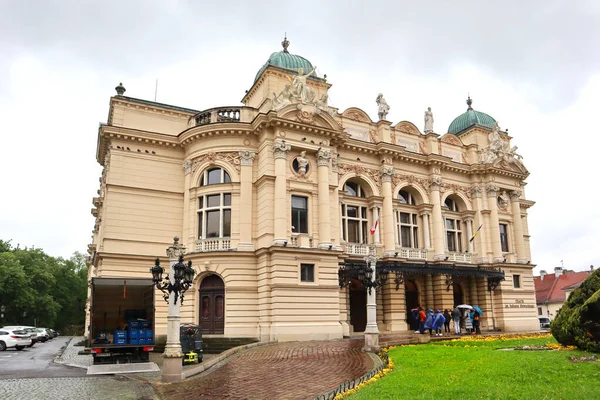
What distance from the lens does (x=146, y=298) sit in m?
24.4

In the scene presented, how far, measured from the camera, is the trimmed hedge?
48.8 feet

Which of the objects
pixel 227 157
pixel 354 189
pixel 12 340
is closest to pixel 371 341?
pixel 227 157

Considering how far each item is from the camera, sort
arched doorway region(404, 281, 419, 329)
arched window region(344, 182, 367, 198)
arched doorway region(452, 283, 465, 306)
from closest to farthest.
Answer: arched window region(344, 182, 367, 198) → arched doorway region(404, 281, 419, 329) → arched doorway region(452, 283, 465, 306)

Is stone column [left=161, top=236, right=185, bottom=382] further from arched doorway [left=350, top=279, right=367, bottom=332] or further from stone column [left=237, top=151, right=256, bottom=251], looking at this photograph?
arched doorway [left=350, top=279, right=367, bottom=332]

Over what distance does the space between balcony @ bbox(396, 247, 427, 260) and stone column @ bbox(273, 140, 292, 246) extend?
9469 millimetres

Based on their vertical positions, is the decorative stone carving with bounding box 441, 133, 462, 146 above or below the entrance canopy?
above

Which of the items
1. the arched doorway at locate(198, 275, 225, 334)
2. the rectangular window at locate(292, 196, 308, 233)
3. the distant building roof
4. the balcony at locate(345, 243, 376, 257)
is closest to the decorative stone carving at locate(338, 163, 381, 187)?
the rectangular window at locate(292, 196, 308, 233)

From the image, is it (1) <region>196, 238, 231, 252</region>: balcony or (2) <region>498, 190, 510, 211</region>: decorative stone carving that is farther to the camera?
(2) <region>498, 190, 510, 211</region>: decorative stone carving

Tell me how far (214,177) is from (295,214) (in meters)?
5.65

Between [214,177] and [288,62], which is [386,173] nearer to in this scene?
[288,62]

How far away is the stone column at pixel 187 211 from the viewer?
29955 mm

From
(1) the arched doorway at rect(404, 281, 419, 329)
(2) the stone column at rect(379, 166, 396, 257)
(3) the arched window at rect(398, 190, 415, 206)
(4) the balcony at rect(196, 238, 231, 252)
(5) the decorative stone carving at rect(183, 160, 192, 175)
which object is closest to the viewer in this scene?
(4) the balcony at rect(196, 238, 231, 252)

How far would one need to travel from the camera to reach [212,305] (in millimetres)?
28578

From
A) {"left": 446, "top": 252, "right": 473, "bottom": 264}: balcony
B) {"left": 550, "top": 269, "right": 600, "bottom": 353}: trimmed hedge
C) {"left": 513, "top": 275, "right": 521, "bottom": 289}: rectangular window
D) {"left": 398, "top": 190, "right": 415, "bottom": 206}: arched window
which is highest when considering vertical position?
{"left": 398, "top": 190, "right": 415, "bottom": 206}: arched window
